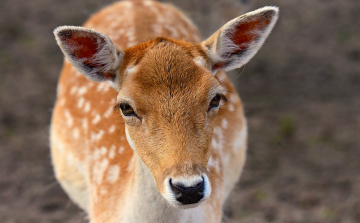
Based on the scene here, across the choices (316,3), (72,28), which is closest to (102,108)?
(72,28)

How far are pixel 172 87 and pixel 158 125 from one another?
0.67 feet

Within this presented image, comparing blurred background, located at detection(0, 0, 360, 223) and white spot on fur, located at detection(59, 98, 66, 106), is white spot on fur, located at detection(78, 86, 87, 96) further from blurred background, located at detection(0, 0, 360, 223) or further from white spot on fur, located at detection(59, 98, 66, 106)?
blurred background, located at detection(0, 0, 360, 223)

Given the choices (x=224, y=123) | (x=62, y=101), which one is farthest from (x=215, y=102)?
(x=62, y=101)

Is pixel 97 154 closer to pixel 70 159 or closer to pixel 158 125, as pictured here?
pixel 70 159

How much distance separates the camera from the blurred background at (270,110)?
5043 millimetres

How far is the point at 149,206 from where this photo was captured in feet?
9.51

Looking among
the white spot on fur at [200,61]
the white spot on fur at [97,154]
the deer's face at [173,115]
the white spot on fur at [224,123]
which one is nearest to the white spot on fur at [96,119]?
the white spot on fur at [97,154]

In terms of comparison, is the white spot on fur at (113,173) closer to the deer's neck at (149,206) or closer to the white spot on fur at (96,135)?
the white spot on fur at (96,135)

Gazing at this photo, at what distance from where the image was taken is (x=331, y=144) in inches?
224

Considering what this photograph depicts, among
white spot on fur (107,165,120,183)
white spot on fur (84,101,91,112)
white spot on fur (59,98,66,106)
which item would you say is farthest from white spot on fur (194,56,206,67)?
white spot on fur (59,98,66,106)

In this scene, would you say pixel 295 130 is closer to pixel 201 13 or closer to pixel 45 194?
pixel 201 13

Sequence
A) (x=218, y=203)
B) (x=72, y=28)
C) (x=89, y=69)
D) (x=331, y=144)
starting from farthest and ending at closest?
(x=331, y=144) < (x=218, y=203) < (x=89, y=69) < (x=72, y=28)

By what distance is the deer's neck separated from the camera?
2.85 m

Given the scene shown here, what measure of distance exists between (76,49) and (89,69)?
14 cm
